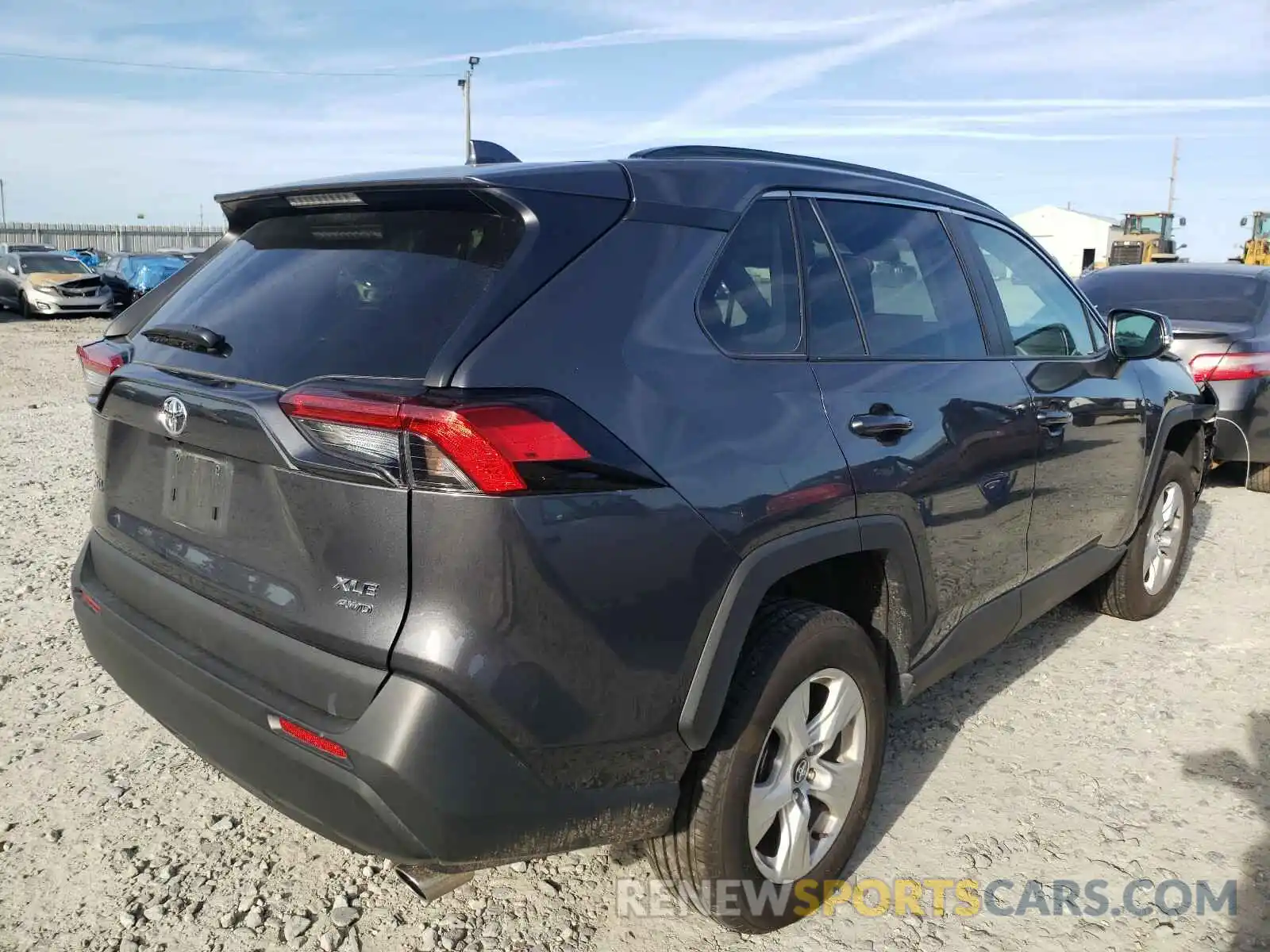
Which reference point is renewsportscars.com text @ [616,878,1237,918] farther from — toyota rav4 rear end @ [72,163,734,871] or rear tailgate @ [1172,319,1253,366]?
rear tailgate @ [1172,319,1253,366]

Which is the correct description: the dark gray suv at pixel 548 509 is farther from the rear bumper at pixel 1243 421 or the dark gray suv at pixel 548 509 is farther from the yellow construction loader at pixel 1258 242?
the yellow construction loader at pixel 1258 242

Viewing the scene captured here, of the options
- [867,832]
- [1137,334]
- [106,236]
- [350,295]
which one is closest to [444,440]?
[350,295]

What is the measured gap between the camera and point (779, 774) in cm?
231

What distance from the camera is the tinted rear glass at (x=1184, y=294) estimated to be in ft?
23.3

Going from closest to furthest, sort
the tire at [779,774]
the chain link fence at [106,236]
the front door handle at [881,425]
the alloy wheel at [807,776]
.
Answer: the tire at [779,774] → the alloy wheel at [807,776] → the front door handle at [881,425] → the chain link fence at [106,236]

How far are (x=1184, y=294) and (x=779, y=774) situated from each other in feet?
22.4

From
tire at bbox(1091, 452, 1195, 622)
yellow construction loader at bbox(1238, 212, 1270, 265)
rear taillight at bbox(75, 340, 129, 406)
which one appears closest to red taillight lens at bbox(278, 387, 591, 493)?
rear taillight at bbox(75, 340, 129, 406)

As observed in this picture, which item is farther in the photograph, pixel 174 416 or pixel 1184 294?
pixel 1184 294

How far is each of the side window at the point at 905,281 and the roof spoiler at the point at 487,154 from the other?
0.86m

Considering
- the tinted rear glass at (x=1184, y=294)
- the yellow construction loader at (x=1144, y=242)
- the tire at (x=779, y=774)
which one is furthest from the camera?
the yellow construction loader at (x=1144, y=242)

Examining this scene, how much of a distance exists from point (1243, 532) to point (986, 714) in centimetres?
370

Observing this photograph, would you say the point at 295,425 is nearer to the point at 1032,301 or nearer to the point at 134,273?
the point at 1032,301

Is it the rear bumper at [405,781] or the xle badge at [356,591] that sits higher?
the xle badge at [356,591]

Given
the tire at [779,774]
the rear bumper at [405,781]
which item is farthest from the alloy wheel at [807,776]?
the rear bumper at [405,781]
